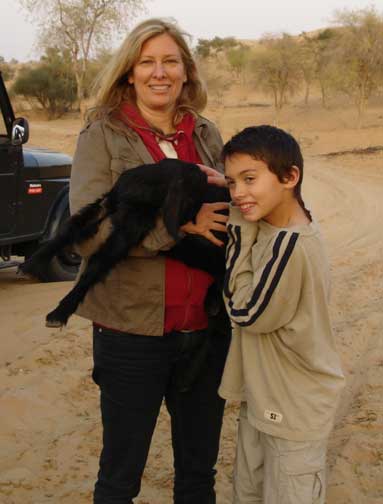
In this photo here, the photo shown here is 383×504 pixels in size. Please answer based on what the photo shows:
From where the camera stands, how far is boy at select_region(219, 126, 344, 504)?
6.11 feet

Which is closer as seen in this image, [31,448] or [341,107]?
[31,448]

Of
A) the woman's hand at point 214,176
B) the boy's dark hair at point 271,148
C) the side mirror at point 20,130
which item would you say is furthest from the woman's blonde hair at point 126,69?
the side mirror at point 20,130

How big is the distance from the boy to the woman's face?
0.30 metres

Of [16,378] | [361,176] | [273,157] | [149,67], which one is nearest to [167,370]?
[273,157]

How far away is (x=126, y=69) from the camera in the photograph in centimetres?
209

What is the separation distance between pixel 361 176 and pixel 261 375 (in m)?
12.4

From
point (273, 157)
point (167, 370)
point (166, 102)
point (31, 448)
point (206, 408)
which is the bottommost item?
point (31, 448)

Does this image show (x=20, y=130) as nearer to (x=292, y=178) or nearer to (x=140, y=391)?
(x=140, y=391)

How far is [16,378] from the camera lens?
4008 millimetres

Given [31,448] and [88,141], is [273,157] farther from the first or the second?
[31,448]

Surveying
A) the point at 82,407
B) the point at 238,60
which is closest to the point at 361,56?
the point at 238,60

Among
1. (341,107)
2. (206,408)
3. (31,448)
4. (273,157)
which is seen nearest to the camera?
(273,157)

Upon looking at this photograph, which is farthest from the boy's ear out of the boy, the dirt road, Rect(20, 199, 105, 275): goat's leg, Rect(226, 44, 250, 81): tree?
Rect(226, 44, 250, 81): tree

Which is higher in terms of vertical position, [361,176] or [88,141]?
[88,141]
